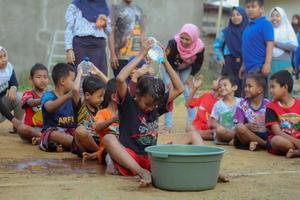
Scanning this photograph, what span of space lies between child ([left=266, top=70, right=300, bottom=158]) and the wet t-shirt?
175 cm

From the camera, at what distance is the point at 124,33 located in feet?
28.1

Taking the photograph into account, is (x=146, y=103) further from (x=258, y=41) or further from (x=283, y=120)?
(x=258, y=41)

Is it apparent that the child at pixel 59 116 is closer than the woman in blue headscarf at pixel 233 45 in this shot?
Yes

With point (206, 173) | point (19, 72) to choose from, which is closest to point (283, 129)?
point (206, 173)

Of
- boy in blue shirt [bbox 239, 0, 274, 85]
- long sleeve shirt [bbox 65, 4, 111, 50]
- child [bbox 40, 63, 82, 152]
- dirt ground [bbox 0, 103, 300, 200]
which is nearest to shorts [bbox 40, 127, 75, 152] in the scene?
child [bbox 40, 63, 82, 152]

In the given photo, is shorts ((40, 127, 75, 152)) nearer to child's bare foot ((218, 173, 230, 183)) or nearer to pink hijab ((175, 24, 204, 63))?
child's bare foot ((218, 173, 230, 183))

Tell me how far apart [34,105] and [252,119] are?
2.38 metres

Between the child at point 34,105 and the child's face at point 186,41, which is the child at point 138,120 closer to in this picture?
the child at point 34,105

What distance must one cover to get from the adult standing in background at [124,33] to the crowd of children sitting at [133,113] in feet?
3.43

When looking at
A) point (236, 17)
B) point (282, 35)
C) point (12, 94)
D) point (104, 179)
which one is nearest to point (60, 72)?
point (12, 94)

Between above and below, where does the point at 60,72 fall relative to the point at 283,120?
above

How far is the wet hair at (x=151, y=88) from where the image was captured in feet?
16.4

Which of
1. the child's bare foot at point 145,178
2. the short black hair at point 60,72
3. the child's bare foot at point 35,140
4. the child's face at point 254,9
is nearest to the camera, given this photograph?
the child's bare foot at point 145,178

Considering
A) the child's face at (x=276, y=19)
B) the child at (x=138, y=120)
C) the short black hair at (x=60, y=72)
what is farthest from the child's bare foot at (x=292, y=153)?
the child's face at (x=276, y=19)
